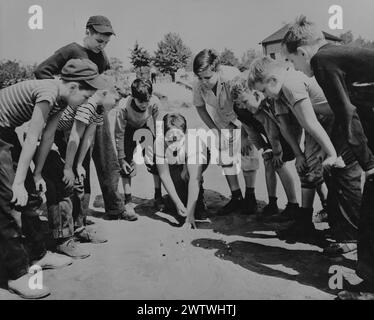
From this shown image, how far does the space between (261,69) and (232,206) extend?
5.70 feet

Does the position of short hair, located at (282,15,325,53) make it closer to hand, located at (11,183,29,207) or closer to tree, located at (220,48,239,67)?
tree, located at (220,48,239,67)

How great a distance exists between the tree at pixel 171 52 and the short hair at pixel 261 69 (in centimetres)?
109

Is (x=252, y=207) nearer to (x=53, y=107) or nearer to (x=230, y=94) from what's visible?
(x=230, y=94)

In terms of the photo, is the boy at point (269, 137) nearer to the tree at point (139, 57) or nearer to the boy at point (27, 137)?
the tree at point (139, 57)

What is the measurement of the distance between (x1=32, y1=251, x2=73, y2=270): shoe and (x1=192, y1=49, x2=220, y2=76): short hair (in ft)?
7.25

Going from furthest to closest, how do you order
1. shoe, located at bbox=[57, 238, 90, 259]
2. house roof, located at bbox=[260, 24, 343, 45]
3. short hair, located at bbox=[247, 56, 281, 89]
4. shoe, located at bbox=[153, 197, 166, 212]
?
shoe, located at bbox=[153, 197, 166, 212]
house roof, located at bbox=[260, 24, 343, 45]
shoe, located at bbox=[57, 238, 90, 259]
short hair, located at bbox=[247, 56, 281, 89]

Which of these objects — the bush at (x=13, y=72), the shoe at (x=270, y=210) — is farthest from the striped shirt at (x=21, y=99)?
the shoe at (x=270, y=210)

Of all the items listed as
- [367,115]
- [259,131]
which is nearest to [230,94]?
[259,131]

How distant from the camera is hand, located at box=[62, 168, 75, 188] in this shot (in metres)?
3.94

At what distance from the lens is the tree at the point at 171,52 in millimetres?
4773

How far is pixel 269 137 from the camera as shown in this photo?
4570mm

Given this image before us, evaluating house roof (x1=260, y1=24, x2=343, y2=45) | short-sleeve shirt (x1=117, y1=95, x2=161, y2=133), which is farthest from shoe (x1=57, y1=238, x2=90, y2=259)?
house roof (x1=260, y1=24, x2=343, y2=45)

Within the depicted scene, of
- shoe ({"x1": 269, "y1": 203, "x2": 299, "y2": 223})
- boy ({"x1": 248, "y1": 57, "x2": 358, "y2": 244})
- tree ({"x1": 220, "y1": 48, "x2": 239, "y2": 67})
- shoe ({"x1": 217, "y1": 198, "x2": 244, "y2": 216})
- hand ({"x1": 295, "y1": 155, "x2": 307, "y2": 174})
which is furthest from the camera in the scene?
tree ({"x1": 220, "y1": 48, "x2": 239, "y2": 67})

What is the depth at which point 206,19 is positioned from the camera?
15.1 ft
